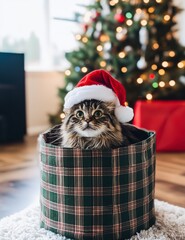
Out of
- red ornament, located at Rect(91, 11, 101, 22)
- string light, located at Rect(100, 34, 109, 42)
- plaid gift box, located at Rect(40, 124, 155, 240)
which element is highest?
red ornament, located at Rect(91, 11, 101, 22)

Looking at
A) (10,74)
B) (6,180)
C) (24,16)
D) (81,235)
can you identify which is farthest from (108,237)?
(24,16)

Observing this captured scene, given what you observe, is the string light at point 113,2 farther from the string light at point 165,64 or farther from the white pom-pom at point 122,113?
the white pom-pom at point 122,113

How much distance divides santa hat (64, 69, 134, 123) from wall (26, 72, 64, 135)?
220 cm

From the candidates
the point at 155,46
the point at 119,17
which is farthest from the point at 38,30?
the point at 155,46

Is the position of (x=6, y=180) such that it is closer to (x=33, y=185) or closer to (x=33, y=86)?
(x=33, y=185)

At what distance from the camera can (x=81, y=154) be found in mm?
1197

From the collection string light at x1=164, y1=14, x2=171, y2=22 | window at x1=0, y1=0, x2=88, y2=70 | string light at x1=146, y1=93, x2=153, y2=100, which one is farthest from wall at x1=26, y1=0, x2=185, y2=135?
string light at x1=146, y1=93, x2=153, y2=100

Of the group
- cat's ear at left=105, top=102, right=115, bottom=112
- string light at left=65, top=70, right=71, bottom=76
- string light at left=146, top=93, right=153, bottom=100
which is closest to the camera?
cat's ear at left=105, top=102, right=115, bottom=112

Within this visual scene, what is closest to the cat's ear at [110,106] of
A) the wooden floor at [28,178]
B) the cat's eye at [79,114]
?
the cat's eye at [79,114]

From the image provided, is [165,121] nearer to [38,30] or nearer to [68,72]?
[68,72]

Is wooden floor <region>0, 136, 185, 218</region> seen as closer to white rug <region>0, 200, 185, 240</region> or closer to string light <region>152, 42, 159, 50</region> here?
white rug <region>0, 200, 185, 240</region>

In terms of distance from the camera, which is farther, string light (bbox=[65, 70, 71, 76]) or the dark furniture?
string light (bbox=[65, 70, 71, 76])

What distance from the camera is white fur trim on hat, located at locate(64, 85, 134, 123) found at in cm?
130

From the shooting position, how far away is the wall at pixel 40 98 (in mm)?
3598
